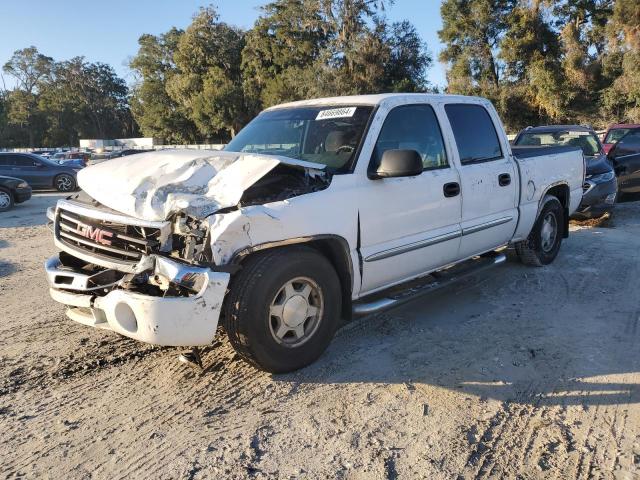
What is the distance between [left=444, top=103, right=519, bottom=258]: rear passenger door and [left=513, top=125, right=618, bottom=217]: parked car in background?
3285mm

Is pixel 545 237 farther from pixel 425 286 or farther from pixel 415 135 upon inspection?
pixel 415 135

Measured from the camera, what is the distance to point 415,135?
4430mm

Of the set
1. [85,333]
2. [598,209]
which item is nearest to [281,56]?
[598,209]

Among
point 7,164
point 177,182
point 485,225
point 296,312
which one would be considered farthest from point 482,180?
point 7,164

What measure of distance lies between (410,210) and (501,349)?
1291 mm

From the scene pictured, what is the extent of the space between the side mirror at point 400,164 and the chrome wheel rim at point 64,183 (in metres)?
18.0

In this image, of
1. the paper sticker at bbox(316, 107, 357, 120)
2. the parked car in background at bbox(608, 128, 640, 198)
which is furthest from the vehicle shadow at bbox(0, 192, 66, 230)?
the parked car in background at bbox(608, 128, 640, 198)

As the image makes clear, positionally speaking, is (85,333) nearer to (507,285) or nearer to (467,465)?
(467,465)

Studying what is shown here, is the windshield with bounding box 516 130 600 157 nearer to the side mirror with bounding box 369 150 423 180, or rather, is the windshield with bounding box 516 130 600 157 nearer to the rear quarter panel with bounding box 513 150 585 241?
the rear quarter panel with bounding box 513 150 585 241

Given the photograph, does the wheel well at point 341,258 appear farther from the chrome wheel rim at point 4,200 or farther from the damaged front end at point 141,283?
the chrome wheel rim at point 4,200

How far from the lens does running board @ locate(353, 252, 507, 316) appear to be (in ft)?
12.9

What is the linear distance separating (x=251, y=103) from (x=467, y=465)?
2156 inches

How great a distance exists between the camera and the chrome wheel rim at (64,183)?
61.6 feet

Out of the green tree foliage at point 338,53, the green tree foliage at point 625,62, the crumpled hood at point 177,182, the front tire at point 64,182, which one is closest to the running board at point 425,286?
the crumpled hood at point 177,182
